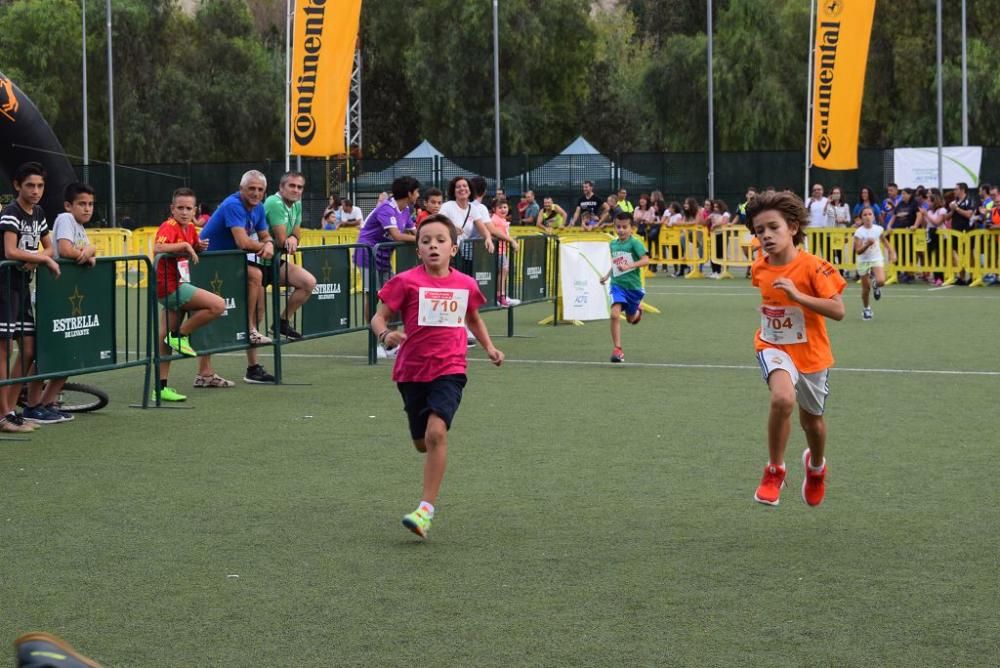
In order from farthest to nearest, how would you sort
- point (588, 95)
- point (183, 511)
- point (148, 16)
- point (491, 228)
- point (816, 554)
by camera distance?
point (588, 95) → point (148, 16) → point (491, 228) → point (183, 511) → point (816, 554)

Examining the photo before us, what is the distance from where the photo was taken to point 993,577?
6375 millimetres

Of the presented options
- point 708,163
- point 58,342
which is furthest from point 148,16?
point 58,342

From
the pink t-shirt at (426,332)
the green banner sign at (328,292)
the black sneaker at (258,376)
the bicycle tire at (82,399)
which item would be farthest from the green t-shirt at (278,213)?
the pink t-shirt at (426,332)

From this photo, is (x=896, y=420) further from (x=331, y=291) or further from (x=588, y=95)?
(x=588, y=95)

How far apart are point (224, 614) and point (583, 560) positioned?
165 cm

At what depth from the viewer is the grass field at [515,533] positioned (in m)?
5.53

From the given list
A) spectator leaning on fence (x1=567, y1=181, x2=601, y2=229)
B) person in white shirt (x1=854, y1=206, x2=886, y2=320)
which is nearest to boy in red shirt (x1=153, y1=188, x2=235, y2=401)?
person in white shirt (x1=854, y1=206, x2=886, y2=320)

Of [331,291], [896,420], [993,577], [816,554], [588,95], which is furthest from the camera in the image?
[588,95]

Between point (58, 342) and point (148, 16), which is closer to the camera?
point (58, 342)

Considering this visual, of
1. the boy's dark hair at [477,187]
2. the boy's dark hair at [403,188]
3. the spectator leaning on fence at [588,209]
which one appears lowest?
the boy's dark hair at [403,188]

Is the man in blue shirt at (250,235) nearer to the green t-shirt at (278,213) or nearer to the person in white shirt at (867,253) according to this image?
the green t-shirt at (278,213)

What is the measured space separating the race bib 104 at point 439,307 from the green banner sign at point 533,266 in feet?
37.0

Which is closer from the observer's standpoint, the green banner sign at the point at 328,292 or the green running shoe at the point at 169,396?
the green running shoe at the point at 169,396

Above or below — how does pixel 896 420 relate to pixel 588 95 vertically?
below
